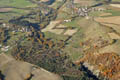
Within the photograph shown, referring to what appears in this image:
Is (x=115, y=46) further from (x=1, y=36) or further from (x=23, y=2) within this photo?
(x=23, y=2)

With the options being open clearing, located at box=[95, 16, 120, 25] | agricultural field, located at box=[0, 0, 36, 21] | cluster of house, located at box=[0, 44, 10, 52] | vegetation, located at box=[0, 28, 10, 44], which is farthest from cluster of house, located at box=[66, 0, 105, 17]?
cluster of house, located at box=[0, 44, 10, 52]

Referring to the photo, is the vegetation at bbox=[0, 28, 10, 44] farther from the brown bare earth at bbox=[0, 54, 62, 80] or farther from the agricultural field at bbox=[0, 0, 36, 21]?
the agricultural field at bbox=[0, 0, 36, 21]

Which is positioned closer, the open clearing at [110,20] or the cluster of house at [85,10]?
the open clearing at [110,20]

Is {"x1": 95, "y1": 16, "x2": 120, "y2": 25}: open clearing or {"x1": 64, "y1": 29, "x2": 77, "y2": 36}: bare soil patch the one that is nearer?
{"x1": 64, "y1": 29, "x2": 77, "y2": 36}: bare soil patch

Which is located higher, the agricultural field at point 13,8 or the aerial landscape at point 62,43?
the agricultural field at point 13,8

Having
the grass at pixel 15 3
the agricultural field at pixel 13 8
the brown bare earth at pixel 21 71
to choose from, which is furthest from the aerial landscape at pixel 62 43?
the grass at pixel 15 3

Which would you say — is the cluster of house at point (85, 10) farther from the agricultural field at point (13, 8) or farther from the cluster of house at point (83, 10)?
the agricultural field at point (13, 8)

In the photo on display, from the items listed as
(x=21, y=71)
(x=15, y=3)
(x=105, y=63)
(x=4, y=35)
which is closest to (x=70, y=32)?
(x=105, y=63)

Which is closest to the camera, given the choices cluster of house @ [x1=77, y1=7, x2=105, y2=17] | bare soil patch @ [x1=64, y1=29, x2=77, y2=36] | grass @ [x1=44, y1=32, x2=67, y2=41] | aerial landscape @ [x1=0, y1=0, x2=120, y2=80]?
aerial landscape @ [x1=0, y1=0, x2=120, y2=80]
